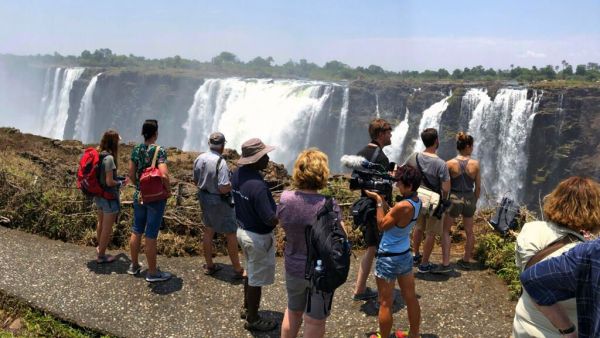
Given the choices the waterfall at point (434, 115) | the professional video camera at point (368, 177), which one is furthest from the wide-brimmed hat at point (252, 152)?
the waterfall at point (434, 115)

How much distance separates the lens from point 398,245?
11.0ft

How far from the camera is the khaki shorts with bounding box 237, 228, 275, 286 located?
3562mm

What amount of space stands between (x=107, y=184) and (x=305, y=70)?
4371 inches

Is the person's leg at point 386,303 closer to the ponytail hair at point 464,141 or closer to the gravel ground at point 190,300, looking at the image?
the gravel ground at point 190,300

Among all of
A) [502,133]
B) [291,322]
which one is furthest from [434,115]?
[291,322]

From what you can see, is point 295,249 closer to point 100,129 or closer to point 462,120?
point 462,120

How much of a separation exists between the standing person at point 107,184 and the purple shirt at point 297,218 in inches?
92.3

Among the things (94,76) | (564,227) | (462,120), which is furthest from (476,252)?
(94,76)

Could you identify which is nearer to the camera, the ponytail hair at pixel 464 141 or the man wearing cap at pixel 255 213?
the man wearing cap at pixel 255 213

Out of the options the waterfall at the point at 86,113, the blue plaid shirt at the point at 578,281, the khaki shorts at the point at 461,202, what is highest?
the blue plaid shirt at the point at 578,281

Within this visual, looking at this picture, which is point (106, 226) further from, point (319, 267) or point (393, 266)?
point (393, 266)

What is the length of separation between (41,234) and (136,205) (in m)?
2.61

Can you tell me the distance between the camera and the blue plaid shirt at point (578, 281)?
5.92 feet

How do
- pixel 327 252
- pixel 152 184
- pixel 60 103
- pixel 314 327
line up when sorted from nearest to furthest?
pixel 327 252, pixel 314 327, pixel 152 184, pixel 60 103
